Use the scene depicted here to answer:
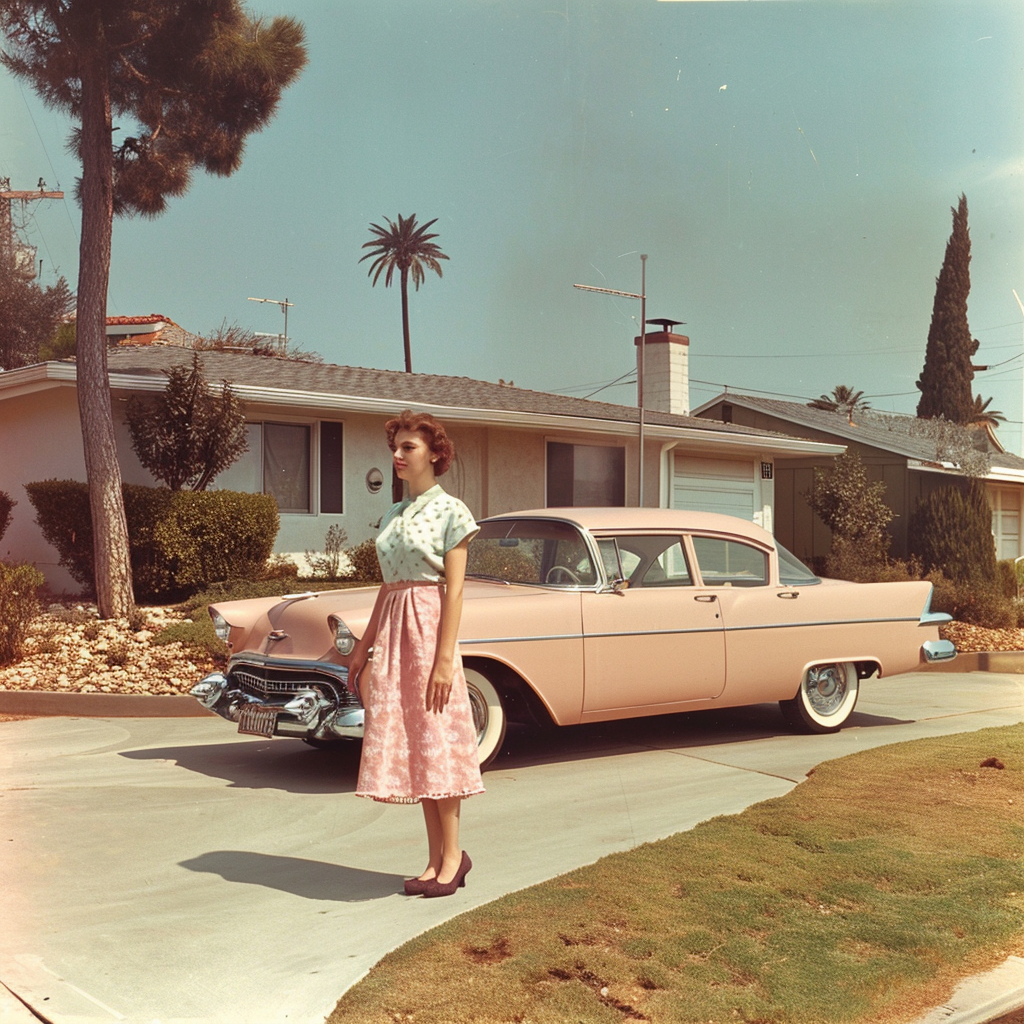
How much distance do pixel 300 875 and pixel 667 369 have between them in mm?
21155

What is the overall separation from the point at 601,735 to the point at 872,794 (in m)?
2.60

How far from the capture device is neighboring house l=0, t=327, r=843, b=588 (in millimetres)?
16234

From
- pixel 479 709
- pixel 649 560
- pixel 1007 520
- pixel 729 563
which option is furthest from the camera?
pixel 1007 520

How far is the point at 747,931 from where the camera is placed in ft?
13.2

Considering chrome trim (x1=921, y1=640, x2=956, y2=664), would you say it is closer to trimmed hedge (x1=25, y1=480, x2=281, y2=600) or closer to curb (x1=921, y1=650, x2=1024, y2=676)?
curb (x1=921, y1=650, x2=1024, y2=676)

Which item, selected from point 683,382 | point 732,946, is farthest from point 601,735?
point 683,382

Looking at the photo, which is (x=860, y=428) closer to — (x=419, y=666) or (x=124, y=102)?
(x=124, y=102)

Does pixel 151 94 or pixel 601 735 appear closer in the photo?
pixel 601 735

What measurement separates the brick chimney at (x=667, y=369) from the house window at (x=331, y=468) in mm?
9304

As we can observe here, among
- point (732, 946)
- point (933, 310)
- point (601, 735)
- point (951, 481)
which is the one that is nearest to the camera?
point (732, 946)

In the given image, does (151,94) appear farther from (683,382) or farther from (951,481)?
(951,481)

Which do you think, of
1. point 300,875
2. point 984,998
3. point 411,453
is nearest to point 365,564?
point 300,875

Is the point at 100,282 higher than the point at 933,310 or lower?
lower

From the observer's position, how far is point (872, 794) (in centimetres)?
606
